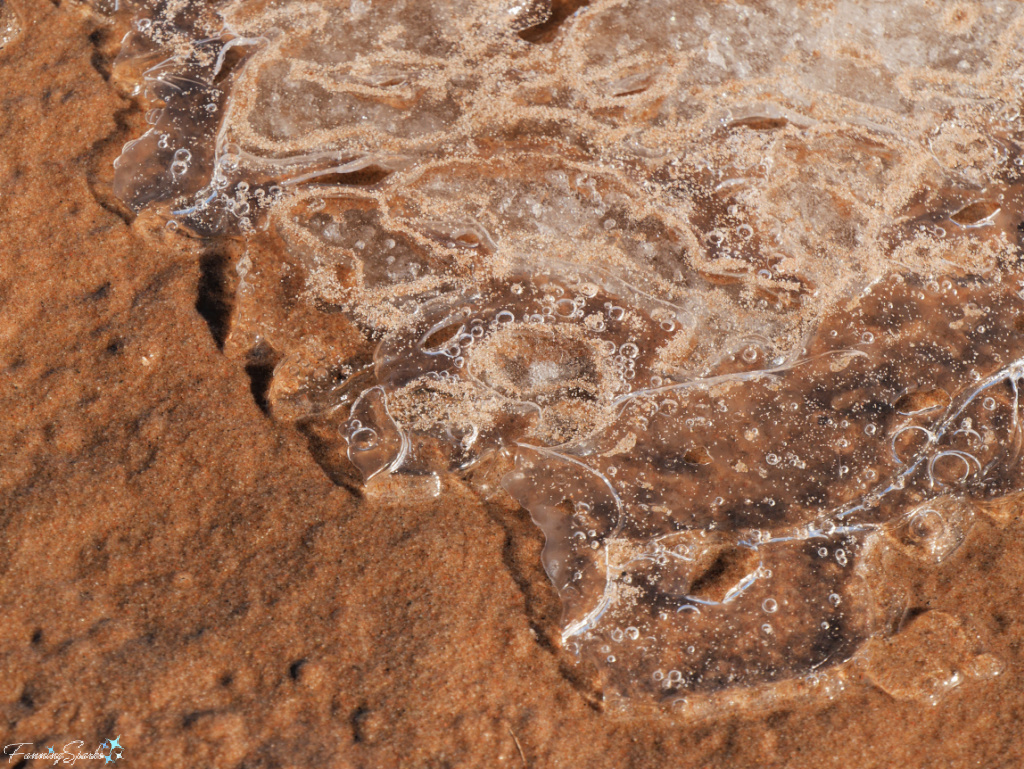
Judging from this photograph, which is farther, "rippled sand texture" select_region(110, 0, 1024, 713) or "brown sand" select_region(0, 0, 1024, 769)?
"rippled sand texture" select_region(110, 0, 1024, 713)

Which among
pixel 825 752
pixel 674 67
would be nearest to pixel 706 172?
pixel 674 67

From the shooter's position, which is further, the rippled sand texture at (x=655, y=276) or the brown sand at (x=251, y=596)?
the rippled sand texture at (x=655, y=276)

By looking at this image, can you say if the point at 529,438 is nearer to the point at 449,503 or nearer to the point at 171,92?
the point at 449,503

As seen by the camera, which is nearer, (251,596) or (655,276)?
(251,596)

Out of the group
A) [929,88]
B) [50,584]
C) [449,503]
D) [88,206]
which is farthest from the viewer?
[929,88]
